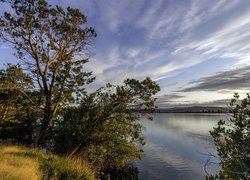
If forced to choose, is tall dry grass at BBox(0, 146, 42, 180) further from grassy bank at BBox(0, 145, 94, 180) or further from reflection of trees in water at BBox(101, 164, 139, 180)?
reflection of trees in water at BBox(101, 164, 139, 180)

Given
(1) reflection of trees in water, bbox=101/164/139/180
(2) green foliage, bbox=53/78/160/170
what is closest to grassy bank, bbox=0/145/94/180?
(2) green foliage, bbox=53/78/160/170

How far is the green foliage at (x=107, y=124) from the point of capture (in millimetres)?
21312

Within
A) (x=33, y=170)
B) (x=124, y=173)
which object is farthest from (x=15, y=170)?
(x=124, y=173)

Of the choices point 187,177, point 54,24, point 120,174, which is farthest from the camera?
point 120,174

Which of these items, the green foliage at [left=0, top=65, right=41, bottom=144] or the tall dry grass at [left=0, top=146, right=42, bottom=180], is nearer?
the tall dry grass at [left=0, top=146, right=42, bottom=180]

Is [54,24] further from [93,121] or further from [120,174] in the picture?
[120,174]

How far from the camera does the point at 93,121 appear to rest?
21750mm

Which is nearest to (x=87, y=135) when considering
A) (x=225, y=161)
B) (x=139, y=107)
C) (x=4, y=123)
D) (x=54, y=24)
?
(x=139, y=107)

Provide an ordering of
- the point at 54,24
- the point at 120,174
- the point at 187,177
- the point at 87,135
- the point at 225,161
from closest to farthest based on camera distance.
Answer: the point at 225,161 < the point at 54,24 < the point at 87,135 < the point at 187,177 < the point at 120,174

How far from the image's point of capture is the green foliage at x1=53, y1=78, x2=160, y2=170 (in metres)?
21.3

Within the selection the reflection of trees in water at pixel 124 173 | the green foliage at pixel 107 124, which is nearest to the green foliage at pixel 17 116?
the green foliage at pixel 107 124

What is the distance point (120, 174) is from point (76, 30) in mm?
17075

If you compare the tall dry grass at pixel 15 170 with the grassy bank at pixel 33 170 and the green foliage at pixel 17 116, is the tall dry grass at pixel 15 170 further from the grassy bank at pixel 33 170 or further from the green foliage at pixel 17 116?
the green foliage at pixel 17 116

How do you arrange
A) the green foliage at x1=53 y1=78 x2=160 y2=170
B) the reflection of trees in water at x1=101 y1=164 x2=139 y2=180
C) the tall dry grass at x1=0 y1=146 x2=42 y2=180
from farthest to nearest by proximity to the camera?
the reflection of trees in water at x1=101 y1=164 x2=139 y2=180 < the green foliage at x1=53 y1=78 x2=160 y2=170 < the tall dry grass at x1=0 y1=146 x2=42 y2=180
